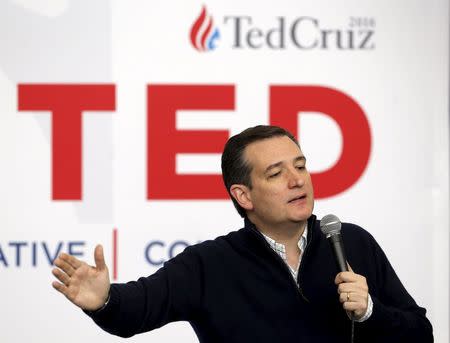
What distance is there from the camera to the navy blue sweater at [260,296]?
1837 millimetres

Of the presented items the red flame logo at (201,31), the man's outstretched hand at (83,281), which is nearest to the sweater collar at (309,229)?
the man's outstretched hand at (83,281)

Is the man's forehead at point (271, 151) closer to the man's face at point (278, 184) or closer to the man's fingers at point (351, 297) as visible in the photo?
the man's face at point (278, 184)

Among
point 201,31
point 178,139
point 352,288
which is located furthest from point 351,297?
point 201,31

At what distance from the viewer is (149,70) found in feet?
10.9

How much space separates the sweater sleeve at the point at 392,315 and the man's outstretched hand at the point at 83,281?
646mm

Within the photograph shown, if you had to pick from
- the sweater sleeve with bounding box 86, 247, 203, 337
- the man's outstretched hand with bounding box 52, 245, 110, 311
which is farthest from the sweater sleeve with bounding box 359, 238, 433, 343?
the man's outstretched hand with bounding box 52, 245, 110, 311

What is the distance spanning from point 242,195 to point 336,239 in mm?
427

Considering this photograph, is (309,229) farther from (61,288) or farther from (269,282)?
(61,288)

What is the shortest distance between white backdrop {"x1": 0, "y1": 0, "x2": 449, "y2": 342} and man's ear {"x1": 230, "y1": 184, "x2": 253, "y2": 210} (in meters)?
1.22

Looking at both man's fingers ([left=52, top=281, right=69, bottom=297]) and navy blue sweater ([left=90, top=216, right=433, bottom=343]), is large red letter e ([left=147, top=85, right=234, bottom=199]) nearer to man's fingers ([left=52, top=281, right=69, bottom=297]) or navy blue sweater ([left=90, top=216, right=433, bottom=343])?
navy blue sweater ([left=90, top=216, right=433, bottom=343])

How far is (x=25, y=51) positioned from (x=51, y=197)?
68 cm

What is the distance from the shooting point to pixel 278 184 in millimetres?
1967

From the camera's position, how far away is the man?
6.00 ft

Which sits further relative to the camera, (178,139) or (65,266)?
A: (178,139)
